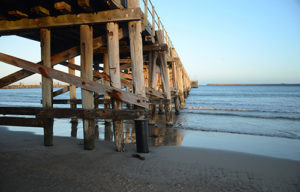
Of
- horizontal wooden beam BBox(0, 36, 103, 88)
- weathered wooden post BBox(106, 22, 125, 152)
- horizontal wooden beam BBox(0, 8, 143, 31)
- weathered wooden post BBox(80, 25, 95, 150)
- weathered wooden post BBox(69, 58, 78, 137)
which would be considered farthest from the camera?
weathered wooden post BBox(69, 58, 78, 137)

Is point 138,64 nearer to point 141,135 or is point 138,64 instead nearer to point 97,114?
point 97,114

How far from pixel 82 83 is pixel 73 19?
4.45 feet

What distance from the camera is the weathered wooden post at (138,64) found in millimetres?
3809

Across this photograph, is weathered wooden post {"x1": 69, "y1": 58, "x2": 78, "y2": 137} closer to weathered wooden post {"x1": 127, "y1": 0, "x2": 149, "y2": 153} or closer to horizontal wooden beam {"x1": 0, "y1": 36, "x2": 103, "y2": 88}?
horizontal wooden beam {"x1": 0, "y1": 36, "x2": 103, "y2": 88}

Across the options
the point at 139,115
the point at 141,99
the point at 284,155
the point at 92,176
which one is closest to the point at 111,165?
the point at 92,176

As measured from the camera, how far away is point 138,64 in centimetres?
391

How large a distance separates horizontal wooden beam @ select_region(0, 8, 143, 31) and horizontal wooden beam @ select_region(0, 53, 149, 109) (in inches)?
32.0

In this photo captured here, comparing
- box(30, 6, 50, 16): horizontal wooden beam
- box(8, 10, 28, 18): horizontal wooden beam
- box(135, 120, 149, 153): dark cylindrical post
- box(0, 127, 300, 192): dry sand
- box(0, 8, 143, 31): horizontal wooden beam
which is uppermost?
box(8, 10, 28, 18): horizontal wooden beam

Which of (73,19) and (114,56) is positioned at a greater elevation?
(73,19)

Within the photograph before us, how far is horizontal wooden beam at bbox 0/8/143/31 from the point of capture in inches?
145

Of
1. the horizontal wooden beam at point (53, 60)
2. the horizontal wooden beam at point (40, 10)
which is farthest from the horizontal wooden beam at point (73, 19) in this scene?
the horizontal wooden beam at point (53, 60)

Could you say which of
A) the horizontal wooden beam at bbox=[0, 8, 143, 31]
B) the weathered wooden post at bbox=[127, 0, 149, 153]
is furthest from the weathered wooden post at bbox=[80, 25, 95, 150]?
the weathered wooden post at bbox=[127, 0, 149, 153]

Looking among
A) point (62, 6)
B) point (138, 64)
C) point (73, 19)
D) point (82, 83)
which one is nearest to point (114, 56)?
point (138, 64)

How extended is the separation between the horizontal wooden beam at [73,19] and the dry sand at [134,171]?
8.62 feet
